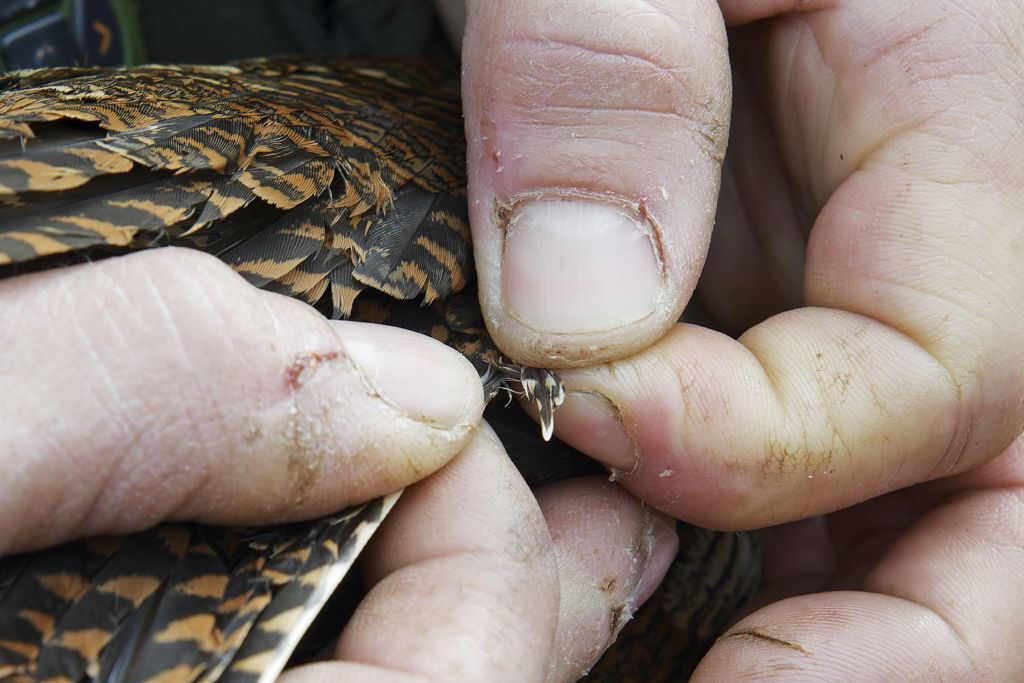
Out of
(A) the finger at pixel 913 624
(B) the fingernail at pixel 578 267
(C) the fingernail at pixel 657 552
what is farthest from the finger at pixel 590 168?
(A) the finger at pixel 913 624

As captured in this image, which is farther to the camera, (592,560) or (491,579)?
(592,560)

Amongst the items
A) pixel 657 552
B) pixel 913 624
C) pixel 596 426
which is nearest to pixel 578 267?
pixel 596 426

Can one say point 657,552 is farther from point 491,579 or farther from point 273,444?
point 273,444

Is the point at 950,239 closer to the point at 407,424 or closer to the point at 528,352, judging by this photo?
the point at 528,352

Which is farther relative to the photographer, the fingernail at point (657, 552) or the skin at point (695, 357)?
the fingernail at point (657, 552)

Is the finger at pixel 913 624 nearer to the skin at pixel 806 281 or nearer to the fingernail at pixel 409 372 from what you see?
the skin at pixel 806 281
